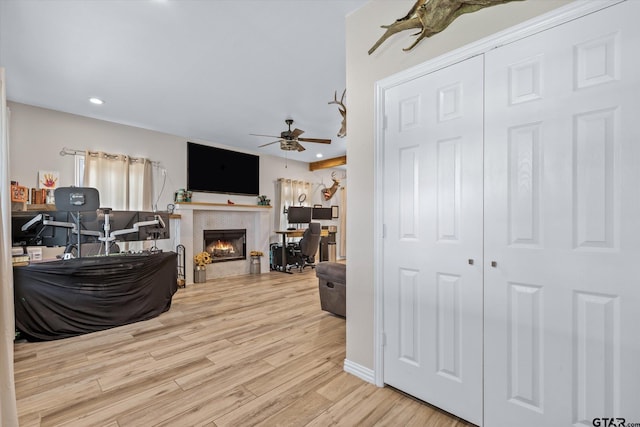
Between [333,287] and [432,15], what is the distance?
2611 millimetres

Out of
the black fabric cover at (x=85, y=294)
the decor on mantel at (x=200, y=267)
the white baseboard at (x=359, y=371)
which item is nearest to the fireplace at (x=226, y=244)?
the decor on mantel at (x=200, y=267)

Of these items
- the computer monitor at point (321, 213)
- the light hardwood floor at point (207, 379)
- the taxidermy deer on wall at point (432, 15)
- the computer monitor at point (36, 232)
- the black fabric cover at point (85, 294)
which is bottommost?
the light hardwood floor at point (207, 379)

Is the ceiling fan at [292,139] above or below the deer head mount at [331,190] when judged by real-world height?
above

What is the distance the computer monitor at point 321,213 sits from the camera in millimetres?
7804

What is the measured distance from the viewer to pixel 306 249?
20.8 feet

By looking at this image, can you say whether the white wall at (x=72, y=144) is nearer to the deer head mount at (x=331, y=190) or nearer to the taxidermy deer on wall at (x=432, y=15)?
the deer head mount at (x=331, y=190)

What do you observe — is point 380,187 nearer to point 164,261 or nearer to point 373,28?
point 373,28

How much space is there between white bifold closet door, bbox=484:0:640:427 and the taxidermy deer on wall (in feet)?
0.90

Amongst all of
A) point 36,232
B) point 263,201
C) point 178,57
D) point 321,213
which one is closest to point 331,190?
point 321,213

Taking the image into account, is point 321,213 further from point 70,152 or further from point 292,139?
point 70,152

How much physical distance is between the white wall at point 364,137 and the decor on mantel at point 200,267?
157 inches

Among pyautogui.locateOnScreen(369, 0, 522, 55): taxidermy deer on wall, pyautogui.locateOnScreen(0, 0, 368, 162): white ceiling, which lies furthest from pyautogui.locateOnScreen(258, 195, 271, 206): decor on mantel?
pyautogui.locateOnScreen(369, 0, 522, 55): taxidermy deer on wall

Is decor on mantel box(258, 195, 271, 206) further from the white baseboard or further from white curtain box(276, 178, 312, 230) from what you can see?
the white baseboard

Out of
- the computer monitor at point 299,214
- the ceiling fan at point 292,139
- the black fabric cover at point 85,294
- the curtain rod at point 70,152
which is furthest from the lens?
the computer monitor at point 299,214
